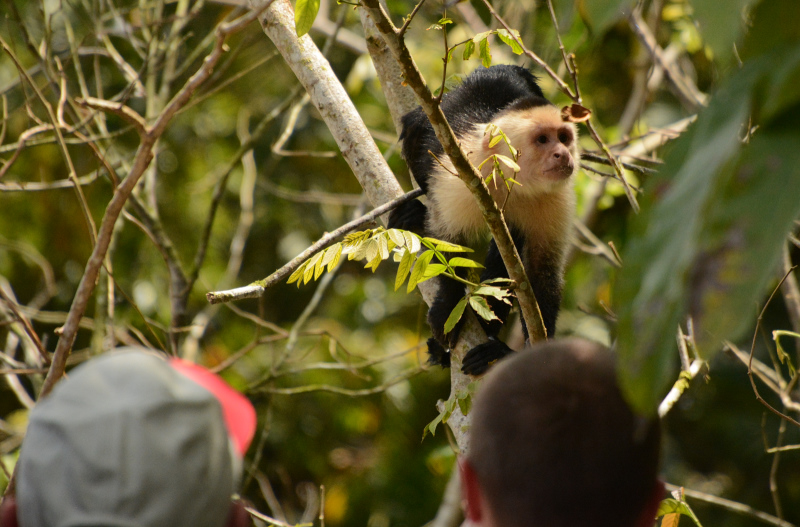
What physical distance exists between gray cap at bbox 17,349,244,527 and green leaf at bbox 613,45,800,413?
22.6 inches

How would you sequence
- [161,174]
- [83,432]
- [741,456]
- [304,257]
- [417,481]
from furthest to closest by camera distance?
[161,174], [741,456], [417,481], [304,257], [83,432]

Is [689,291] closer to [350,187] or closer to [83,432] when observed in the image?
[83,432]

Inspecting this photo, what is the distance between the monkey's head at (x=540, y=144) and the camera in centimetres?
265

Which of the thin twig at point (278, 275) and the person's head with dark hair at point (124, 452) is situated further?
the thin twig at point (278, 275)

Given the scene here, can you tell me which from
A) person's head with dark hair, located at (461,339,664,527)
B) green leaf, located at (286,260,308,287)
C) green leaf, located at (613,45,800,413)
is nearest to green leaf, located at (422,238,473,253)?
green leaf, located at (286,260,308,287)

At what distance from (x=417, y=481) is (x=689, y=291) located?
16.5 feet

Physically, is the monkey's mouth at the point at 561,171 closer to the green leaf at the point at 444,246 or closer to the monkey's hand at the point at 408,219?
the monkey's hand at the point at 408,219

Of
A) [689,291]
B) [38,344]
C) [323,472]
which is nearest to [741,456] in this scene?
[323,472]

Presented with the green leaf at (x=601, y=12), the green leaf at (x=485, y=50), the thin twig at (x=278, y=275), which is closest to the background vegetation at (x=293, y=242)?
the thin twig at (x=278, y=275)

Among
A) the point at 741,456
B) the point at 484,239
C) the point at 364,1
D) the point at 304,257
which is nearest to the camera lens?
the point at 364,1

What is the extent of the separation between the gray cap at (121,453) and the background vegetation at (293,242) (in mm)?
809

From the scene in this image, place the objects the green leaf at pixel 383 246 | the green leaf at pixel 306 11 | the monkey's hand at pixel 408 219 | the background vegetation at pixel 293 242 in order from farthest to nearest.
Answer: the background vegetation at pixel 293 242 → the monkey's hand at pixel 408 219 → the green leaf at pixel 383 246 → the green leaf at pixel 306 11

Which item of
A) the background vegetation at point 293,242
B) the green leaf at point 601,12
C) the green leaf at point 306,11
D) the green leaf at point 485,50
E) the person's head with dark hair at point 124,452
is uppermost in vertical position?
the green leaf at point 306,11

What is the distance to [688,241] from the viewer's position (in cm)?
60
